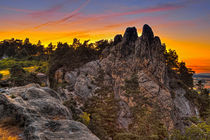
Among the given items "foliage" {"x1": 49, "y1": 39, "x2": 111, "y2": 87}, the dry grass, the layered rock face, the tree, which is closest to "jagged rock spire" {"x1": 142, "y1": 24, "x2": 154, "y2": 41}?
the layered rock face

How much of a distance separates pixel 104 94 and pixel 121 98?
5.89 metres

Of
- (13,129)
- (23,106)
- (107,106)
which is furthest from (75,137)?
(107,106)

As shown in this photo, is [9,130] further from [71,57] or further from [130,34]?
[71,57]

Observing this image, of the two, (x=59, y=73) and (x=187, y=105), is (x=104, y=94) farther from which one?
(x=187, y=105)

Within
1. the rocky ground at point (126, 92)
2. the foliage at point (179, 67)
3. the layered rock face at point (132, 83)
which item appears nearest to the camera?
the rocky ground at point (126, 92)

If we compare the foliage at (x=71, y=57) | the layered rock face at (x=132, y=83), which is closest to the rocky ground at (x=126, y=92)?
the layered rock face at (x=132, y=83)

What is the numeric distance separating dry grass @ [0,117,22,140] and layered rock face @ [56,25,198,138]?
28.1m

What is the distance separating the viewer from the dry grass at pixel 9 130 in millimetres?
12130

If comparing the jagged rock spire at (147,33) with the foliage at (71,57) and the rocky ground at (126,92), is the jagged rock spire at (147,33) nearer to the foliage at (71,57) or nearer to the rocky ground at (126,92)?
the rocky ground at (126,92)

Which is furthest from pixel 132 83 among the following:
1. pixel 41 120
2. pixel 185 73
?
pixel 185 73

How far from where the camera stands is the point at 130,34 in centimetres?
5853

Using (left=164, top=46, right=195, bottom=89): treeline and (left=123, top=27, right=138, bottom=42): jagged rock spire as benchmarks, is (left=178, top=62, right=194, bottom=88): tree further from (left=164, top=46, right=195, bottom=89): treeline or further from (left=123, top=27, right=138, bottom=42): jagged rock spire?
(left=123, top=27, right=138, bottom=42): jagged rock spire

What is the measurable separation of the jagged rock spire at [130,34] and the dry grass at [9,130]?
49927mm

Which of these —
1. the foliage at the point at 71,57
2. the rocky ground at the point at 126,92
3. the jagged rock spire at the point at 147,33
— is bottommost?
the rocky ground at the point at 126,92
